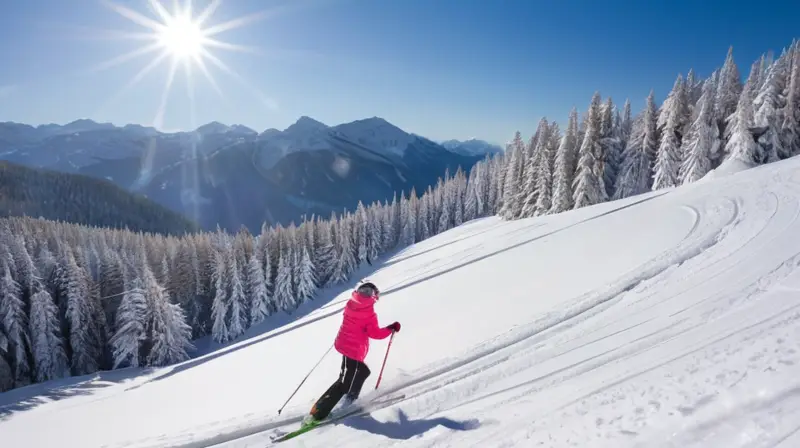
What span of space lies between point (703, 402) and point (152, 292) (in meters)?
39.0

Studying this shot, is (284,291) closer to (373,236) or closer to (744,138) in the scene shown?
(373,236)

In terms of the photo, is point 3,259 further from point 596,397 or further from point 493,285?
point 596,397

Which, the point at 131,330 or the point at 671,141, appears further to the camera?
the point at 671,141

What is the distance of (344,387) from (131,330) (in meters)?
35.1

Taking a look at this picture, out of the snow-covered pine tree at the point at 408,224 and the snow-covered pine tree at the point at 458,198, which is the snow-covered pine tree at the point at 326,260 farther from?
the snow-covered pine tree at the point at 458,198

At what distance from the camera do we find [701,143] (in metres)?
32.3

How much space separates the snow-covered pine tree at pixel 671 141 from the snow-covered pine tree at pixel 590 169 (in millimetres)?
5176

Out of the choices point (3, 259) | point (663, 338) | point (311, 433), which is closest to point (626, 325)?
point (663, 338)

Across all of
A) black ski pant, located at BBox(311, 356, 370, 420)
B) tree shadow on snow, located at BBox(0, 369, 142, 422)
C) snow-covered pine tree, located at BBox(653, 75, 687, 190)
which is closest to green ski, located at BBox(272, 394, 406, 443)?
black ski pant, located at BBox(311, 356, 370, 420)

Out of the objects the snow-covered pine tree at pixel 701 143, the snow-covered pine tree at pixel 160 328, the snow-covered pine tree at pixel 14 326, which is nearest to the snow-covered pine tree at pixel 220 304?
the snow-covered pine tree at pixel 160 328

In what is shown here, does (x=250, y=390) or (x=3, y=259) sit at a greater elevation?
(x=3, y=259)

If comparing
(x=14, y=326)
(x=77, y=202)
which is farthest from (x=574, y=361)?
(x=77, y=202)

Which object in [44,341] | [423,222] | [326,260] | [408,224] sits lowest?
[44,341]

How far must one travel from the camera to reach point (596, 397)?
4.78m
